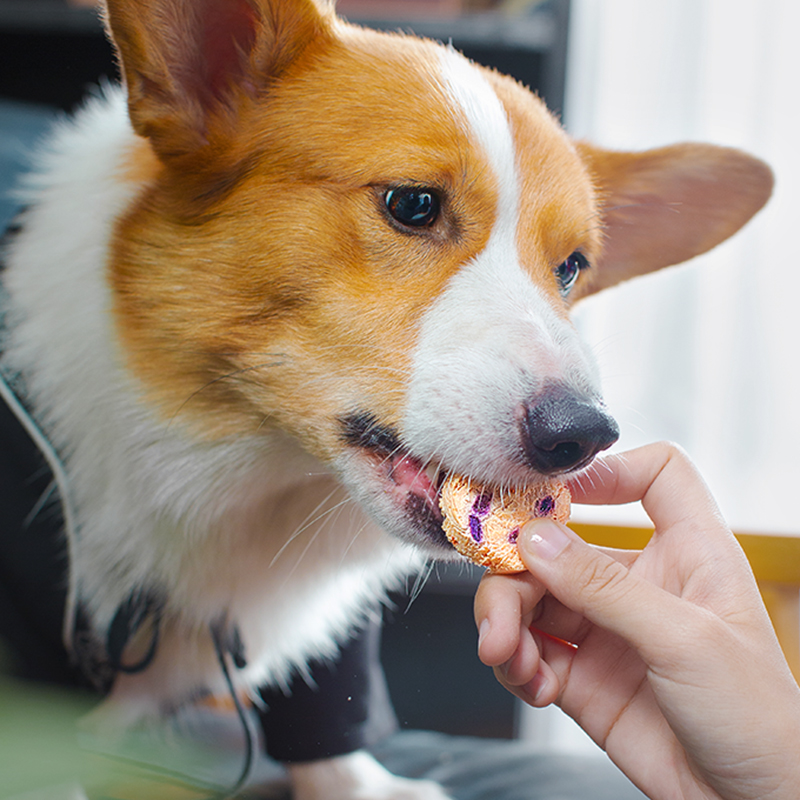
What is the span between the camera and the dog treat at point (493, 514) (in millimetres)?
589

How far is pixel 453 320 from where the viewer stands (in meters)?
0.65

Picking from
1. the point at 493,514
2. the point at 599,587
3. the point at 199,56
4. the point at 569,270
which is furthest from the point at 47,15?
the point at 599,587

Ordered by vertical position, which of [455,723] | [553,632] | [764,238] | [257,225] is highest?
[257,225]

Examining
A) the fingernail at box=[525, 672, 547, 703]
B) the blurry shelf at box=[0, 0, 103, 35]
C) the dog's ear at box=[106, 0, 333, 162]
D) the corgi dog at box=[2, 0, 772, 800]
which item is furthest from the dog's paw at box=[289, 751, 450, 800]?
the blurry shelf at box=[0, 0, 103, 35]

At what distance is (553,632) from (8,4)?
137 centimetres

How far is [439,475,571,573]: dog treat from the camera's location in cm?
59

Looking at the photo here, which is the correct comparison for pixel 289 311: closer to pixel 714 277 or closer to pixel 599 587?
pixel 599 587

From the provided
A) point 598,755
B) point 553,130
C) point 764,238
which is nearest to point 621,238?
point 553,130

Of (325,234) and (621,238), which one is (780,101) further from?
(325,234)

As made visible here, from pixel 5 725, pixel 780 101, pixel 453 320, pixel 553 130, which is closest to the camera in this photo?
pixel 5 725

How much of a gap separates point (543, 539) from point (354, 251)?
306mm

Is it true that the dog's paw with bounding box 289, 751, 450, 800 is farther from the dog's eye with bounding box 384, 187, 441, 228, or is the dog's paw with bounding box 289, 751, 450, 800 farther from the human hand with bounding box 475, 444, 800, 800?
the dog's eye with bounding box 384, 187, 441, 228

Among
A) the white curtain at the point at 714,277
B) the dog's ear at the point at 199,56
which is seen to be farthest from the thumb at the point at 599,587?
the white curtain at the point at 714,277

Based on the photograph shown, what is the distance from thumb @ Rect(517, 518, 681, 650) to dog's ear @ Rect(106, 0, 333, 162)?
498 millimetres
